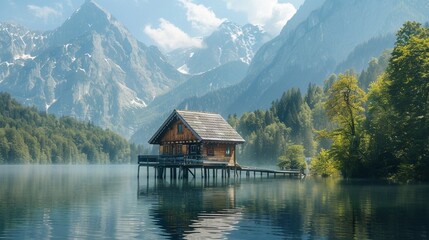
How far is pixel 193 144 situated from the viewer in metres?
86.1

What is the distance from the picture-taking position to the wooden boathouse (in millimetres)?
83062

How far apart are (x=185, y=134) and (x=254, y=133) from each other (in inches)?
3952

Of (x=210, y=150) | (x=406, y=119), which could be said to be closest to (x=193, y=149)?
(x=210, y=150)

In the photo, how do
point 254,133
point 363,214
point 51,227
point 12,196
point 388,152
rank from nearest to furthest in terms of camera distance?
point 51,227, point 363,214, point 12,196, point 388,152, point 254,133

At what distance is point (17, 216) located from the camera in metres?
34.7

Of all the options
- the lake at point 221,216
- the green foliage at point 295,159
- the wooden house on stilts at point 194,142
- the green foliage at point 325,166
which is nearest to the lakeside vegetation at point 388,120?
the green foliage at point 325,166

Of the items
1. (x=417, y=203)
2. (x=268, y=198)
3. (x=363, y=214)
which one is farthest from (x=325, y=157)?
(x=363, y=214)

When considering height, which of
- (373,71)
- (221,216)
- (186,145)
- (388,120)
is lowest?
(221,216)

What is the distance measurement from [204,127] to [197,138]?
384 centimetres

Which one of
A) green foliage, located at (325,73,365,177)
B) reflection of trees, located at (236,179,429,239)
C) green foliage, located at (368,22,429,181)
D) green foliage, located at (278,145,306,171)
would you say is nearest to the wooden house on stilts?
green foliage, located at (325,73,365,177)

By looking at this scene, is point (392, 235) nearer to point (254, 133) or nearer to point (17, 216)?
point (17, 216)

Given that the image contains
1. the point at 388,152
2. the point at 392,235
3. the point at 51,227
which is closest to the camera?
the point at 392,235

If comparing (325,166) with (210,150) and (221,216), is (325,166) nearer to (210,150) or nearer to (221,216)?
(210,150)

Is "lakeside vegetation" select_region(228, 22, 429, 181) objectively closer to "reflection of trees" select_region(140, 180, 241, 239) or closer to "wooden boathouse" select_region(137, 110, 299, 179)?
"wooden boathouse" select_region(137, 110, 299, 179)
